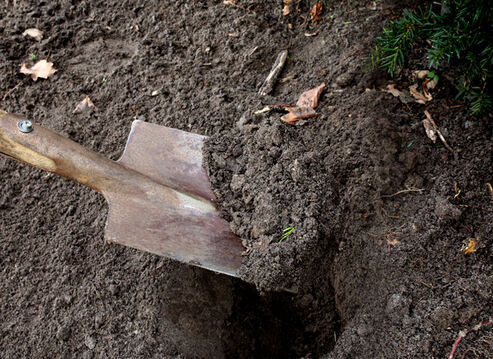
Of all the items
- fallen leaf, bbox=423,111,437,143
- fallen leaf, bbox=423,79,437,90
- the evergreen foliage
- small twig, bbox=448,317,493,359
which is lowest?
small twig, bbox=448,317,493,359

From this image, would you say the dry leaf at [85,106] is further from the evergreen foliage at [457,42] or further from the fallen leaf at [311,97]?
the evergreen foliage at [457,42]

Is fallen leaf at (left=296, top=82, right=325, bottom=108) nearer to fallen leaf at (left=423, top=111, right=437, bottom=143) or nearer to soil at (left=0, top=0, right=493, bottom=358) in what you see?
soil at (left=0, top=0, right=493, bottom=358)

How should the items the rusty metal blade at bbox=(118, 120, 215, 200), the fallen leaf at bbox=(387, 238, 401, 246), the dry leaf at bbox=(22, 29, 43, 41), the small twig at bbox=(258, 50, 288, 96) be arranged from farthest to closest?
the dry leaf at bbox=(22, 29, 43, 41), the small twig at bbox=(258, 50, 288, 96), the rusty metal blade at bbox=(118, 120, 215, 200), the fallen leaf at bbox=(387, 238, 401, 246)

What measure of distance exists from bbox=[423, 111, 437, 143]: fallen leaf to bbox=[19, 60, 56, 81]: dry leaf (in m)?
2.27

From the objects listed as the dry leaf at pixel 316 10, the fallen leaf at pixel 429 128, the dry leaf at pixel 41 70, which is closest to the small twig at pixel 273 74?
the dry leaf at pixel 316 10

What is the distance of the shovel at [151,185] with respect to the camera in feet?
6.98

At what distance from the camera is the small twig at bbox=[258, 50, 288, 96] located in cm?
285

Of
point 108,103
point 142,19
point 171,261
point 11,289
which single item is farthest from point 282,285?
point 142,19

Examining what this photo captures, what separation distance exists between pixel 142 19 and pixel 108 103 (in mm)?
679

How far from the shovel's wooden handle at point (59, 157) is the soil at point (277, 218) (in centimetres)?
37

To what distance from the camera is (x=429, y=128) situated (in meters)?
2.47

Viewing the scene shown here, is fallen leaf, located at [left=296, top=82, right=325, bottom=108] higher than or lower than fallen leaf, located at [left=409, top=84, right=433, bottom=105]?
lower

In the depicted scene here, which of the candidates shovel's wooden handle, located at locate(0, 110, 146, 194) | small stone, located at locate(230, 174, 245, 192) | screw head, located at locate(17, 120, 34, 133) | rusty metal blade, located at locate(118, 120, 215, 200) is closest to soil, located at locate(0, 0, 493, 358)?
small stone, located at locate(230, 174, 245, 192)

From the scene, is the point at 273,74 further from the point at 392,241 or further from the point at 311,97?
the point at 392,241
